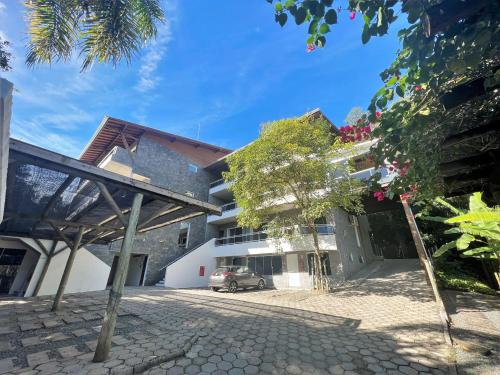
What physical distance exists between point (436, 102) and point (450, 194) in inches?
102

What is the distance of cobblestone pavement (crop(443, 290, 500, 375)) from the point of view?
3.86 metres

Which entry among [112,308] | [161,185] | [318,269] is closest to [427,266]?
[318,269]

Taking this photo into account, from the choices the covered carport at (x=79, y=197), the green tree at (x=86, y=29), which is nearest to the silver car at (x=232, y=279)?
the covered carport at (x=79, y=197)

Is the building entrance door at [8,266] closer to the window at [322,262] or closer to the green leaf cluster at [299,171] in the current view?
the green leaf cluster at [299,171]

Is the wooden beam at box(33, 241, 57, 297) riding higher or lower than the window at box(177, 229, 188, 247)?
lower

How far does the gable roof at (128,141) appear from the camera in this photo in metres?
19.8

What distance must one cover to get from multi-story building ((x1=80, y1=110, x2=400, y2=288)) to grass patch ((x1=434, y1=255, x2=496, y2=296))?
5.34 m

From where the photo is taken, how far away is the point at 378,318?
7.06 metres

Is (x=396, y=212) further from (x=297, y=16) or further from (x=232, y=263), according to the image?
(x=297, y=16)

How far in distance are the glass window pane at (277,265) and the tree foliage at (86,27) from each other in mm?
15897

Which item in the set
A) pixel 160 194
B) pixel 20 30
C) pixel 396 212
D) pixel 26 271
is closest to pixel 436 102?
pixel 160 194

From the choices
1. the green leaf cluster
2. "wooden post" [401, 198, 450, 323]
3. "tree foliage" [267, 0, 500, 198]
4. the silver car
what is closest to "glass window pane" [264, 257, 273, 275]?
the silver car

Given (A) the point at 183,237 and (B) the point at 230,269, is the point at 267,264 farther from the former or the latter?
(A) the point at 183,237

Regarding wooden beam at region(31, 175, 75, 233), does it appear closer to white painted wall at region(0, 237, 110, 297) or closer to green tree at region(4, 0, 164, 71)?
green tree at region(4, 0, 164, 71)
